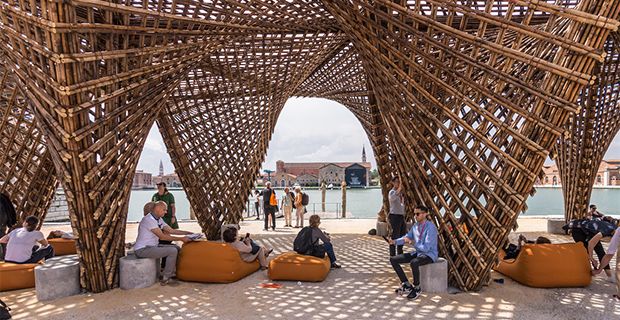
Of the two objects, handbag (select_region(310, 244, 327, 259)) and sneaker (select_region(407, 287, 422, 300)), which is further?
handbag (select_region(310, 244, 327, 259))

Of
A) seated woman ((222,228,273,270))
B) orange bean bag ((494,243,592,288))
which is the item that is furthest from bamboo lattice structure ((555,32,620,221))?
seated woman ((222,228,273,270))

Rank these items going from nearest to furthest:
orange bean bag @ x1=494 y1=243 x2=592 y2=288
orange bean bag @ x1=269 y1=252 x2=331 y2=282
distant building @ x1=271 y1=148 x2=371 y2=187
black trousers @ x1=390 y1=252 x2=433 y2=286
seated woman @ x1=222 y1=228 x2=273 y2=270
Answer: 1. black trousers @ x1=390 y1=252 x2=433 y2=286
2. orange bean bag @ x1=494 y1=243 x2=592 y2=288
3. orange bean bag @ x1=269 y1=252 x2=331 y2=282
4. seated woman @ x1=222 y1=228 x2=273 y2=270
5. distant building @ x1=271 y1=148 x2=371 y2=187

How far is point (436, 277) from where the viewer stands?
186 inches

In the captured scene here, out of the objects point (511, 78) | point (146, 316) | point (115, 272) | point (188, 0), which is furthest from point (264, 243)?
point (511, 78)

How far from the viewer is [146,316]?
404cm

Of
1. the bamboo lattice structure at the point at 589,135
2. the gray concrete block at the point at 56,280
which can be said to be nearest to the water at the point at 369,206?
the bamboo lattice structure at the point at 589,135

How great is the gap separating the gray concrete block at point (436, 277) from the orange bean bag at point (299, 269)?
4.32 ft

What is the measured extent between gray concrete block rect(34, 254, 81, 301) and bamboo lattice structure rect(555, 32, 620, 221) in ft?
31.4

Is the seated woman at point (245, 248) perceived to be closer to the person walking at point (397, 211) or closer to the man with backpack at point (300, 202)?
the person walking at point (397, 211)

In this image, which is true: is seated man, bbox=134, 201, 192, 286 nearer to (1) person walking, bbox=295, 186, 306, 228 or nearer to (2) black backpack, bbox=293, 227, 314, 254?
(2) black backpack, bbox=293, 227, 314, 254

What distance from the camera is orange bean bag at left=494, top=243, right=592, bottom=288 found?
4809mm

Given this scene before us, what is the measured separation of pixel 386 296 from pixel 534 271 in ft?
6.15

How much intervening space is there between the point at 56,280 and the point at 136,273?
847mm

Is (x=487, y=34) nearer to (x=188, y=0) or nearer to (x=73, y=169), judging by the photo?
(x=188, y=0)
